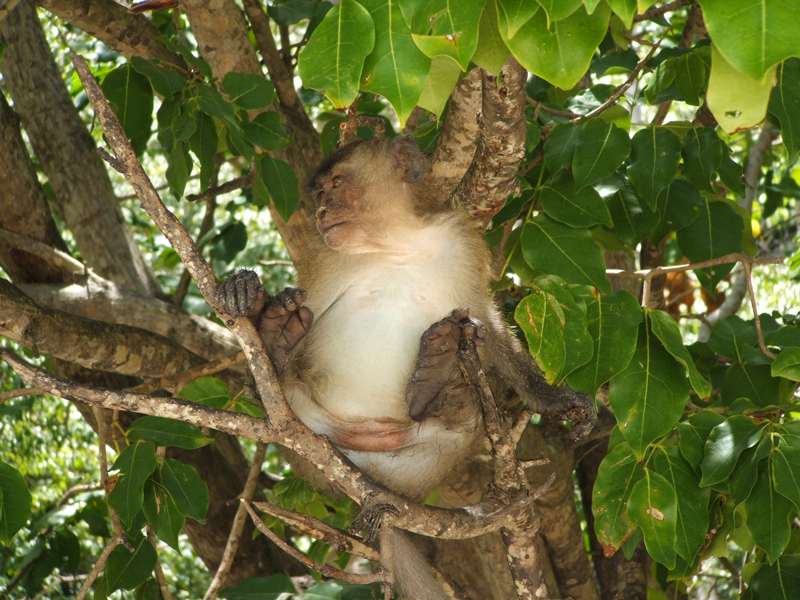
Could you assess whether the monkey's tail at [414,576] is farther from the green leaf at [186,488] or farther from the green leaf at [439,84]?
the green leaf at [439,84]

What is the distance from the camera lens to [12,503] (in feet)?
7.75

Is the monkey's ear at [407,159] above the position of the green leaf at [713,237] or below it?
above

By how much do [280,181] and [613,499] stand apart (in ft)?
5.78

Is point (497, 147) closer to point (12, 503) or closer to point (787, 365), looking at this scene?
point (787, 365)

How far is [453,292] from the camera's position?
2982 millimetres

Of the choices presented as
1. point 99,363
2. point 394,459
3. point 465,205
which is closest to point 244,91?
point 465,205

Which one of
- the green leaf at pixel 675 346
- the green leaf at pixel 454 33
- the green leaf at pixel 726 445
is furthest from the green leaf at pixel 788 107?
the green leaf at pixel 454 33

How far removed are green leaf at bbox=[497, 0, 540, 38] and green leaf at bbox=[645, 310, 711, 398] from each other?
1.20 meters

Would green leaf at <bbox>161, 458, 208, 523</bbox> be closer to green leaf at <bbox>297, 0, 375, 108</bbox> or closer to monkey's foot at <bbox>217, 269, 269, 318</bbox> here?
monkey's foot at <bbox>217, 269, 269, 318</bbox>

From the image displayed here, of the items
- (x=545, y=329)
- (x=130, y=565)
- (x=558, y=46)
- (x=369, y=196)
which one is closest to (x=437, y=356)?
(x=545, y=329)

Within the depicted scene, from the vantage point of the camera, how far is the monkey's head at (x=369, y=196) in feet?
9.68

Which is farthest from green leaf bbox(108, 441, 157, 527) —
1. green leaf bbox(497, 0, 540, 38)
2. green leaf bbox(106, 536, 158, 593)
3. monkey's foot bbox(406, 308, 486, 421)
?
green leaf bbox(497, 0, 540, 38)

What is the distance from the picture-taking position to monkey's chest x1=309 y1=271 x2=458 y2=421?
2.92m

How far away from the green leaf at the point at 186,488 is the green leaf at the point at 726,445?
1.61 metres
